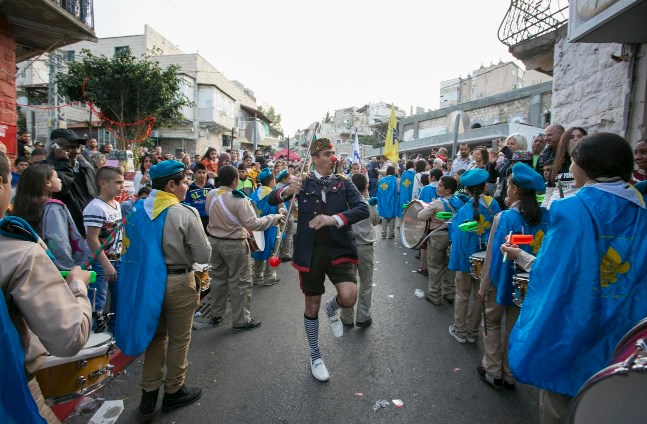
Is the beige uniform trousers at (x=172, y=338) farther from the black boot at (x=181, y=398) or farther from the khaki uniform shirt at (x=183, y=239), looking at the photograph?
the khaki uniform shirt at (x=183, y=239)

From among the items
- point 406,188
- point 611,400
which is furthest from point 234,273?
point 406,188

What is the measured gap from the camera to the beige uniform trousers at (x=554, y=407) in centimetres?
183

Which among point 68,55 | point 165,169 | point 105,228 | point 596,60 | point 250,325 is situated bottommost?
point 250,325

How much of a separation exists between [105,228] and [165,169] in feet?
5.16

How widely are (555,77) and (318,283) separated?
20.9 ft

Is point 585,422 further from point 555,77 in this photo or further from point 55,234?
point 555,77

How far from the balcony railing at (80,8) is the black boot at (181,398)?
8.51 meters

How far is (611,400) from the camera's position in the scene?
51.2 inches

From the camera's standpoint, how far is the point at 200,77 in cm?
3102

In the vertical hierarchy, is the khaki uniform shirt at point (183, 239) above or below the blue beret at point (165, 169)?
below

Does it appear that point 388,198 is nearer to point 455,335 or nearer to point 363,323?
point 363,323

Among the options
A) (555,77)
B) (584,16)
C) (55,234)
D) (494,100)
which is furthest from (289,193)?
(494,100)

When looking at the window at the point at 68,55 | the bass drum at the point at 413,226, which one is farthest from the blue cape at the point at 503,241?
the window at the point at 68,55

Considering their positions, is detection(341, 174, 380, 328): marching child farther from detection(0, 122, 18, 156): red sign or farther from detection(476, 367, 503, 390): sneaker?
detection(0, 122, 18, 156): red sign
